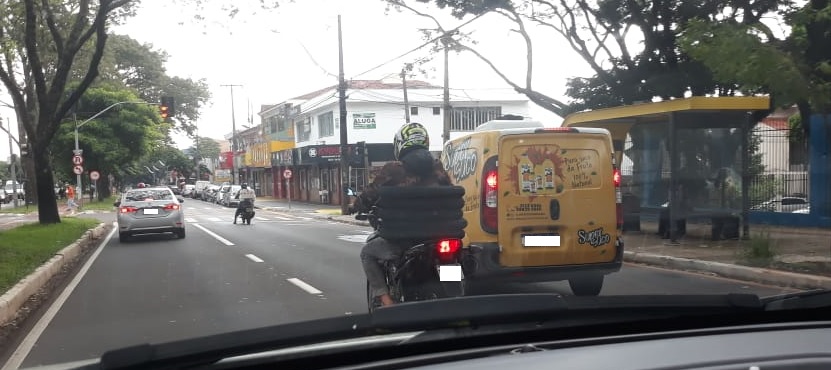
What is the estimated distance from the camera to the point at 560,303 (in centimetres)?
265

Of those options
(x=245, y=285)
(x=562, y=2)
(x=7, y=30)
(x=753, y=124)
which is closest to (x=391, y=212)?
(x=245, y=285)

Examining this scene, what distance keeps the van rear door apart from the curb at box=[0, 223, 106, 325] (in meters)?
5.32

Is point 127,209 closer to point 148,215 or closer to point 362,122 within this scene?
point 148,215

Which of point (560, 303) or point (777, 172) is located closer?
point (560, 303)

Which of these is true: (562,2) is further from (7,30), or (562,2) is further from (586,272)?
(7,30)

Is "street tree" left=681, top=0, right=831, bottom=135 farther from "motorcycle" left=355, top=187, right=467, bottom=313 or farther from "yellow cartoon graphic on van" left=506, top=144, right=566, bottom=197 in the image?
"motorcycle" left=355, top=187, right=467, bottom=313

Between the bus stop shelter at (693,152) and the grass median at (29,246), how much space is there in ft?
33.1

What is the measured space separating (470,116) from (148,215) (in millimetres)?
21519

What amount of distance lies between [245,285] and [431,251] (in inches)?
214

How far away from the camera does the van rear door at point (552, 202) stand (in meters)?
7.89

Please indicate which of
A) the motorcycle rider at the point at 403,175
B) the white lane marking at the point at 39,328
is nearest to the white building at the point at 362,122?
the white lane marking at the point at 39,328

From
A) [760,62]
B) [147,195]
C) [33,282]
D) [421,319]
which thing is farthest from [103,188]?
[421,319]

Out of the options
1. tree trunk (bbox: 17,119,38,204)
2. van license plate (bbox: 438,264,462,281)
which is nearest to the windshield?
van license plate (bbox: 438,264,462,281)

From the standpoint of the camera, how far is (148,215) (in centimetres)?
1839
